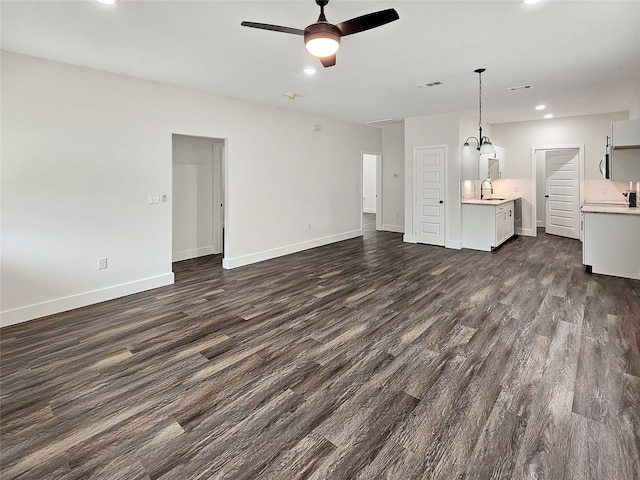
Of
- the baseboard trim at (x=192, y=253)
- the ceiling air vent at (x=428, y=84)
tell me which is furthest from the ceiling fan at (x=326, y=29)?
the baseboard trim at (x=192, y=253)

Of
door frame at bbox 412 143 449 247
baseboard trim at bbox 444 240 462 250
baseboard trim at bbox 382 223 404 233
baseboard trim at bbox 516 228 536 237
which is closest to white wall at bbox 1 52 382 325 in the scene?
door frame at bbox 412 143 449 247

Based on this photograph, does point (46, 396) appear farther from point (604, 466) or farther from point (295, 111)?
point (295, 111)

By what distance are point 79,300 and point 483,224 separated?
6.72m

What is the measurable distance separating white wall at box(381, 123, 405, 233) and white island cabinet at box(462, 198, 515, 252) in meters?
2.22

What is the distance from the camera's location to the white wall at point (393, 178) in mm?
8883

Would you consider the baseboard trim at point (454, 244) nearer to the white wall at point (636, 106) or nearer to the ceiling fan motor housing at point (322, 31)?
the white wall at point (636, 106)

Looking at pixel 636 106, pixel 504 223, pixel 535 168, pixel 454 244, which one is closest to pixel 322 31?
pixel 454 244

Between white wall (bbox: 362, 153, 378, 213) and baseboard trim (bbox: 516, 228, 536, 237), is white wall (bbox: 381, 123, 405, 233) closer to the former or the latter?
baseboard trim (bbox: 516, 228, 536, 237)

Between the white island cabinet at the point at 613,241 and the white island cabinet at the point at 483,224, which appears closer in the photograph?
the white island cabinet at the point at 613,241

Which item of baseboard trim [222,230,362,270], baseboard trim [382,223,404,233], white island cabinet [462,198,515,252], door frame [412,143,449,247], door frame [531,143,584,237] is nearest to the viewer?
baseboard trim [222,230,362,270]

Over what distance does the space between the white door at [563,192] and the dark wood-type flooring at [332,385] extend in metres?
4.07

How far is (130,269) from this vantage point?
4.59 m

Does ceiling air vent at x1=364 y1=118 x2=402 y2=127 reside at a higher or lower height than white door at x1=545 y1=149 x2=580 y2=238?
higher

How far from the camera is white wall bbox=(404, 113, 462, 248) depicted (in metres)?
6.93
